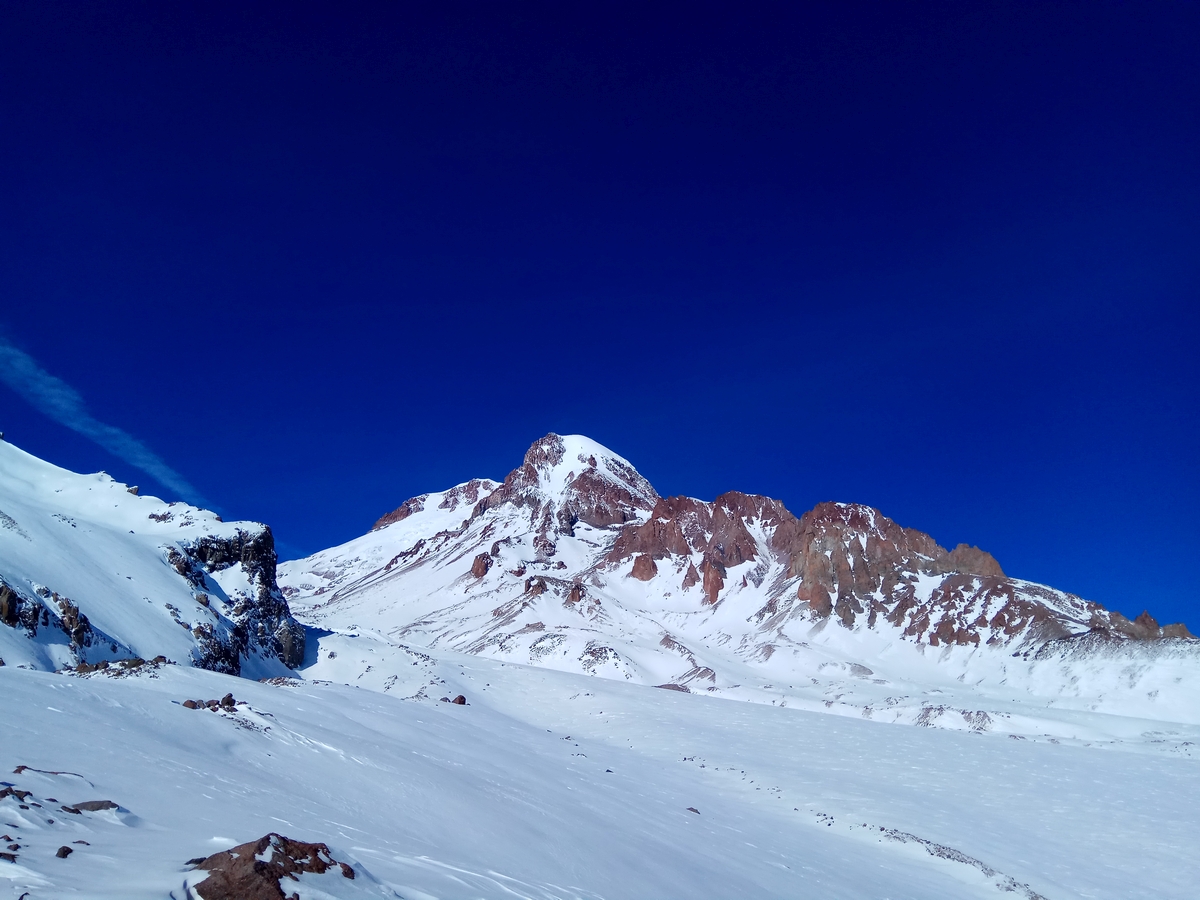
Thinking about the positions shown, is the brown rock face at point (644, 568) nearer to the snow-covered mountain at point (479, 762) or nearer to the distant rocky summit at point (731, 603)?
the distant rocky summit at point (731, 603)

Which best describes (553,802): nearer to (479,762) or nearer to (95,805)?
(479,762)

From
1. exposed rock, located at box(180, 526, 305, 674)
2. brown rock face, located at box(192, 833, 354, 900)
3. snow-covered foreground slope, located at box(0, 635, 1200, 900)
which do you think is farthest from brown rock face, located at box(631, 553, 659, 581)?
brown rock face, located at box(192, 833, 354, 900)

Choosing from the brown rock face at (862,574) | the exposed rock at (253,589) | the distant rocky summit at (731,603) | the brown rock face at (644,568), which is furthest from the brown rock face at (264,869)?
the brown rock face at (644,568)

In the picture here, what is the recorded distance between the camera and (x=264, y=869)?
6.17 metres

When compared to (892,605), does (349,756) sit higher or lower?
lower

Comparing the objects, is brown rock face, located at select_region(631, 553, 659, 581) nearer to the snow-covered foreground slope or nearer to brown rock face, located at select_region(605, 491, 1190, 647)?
brown rock face, located at select_region(605, 491, 1190, 647)

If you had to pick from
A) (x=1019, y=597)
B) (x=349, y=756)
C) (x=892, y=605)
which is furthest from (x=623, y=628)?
(x=349, y=756)

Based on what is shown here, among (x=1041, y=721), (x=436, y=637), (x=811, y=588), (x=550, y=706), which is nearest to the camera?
(x=550, y=706)

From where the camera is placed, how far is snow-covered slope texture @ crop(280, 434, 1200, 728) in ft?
226

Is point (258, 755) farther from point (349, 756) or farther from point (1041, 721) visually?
point (1041, 721)

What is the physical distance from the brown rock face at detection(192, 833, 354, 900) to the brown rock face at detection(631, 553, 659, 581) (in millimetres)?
154189

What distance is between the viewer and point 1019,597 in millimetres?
95000

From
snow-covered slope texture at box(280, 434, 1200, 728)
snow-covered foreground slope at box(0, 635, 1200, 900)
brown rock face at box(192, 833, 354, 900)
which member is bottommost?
snow-covered foreground slope at box(0, 635, 1200, 900)

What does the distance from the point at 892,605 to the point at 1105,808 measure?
298 feet
